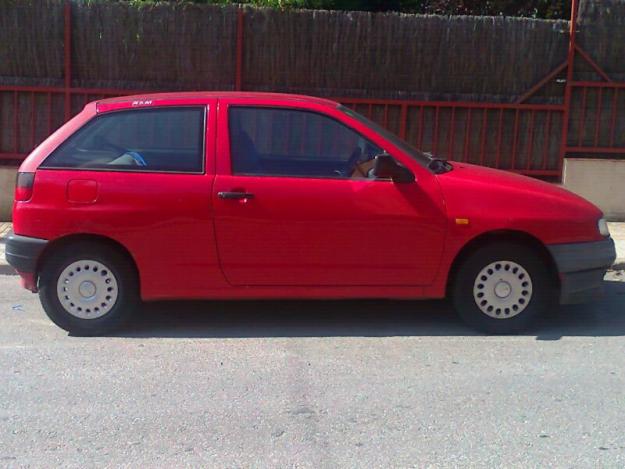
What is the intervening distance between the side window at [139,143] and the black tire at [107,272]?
62 centimetres

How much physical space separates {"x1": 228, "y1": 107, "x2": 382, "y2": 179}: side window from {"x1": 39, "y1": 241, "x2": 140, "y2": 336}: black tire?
3.81 ft

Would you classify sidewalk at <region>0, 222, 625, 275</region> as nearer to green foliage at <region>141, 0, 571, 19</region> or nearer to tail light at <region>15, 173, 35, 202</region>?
tail light at <region>15, 173, 35, 202</region>

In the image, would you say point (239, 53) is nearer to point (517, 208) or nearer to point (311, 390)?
point (517, 208)

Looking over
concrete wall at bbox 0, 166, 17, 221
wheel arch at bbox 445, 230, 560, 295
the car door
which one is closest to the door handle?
the car door

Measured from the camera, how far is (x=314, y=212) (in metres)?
5.68

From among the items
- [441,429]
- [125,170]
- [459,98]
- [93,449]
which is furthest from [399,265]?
[459,98]

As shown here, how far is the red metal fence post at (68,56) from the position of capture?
9.46m

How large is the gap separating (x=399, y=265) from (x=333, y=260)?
488 millimetres

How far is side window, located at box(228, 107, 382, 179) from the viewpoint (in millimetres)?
5789

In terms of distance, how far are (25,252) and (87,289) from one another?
0.52 meters

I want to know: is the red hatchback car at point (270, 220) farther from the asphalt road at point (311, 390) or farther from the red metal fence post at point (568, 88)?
the red metal fence post at point (568, 88)

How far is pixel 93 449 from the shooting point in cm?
405

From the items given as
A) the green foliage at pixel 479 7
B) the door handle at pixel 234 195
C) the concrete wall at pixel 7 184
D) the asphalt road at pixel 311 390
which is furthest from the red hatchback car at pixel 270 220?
the green foliage at pixel 479 7

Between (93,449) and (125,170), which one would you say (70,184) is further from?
(93,449)
